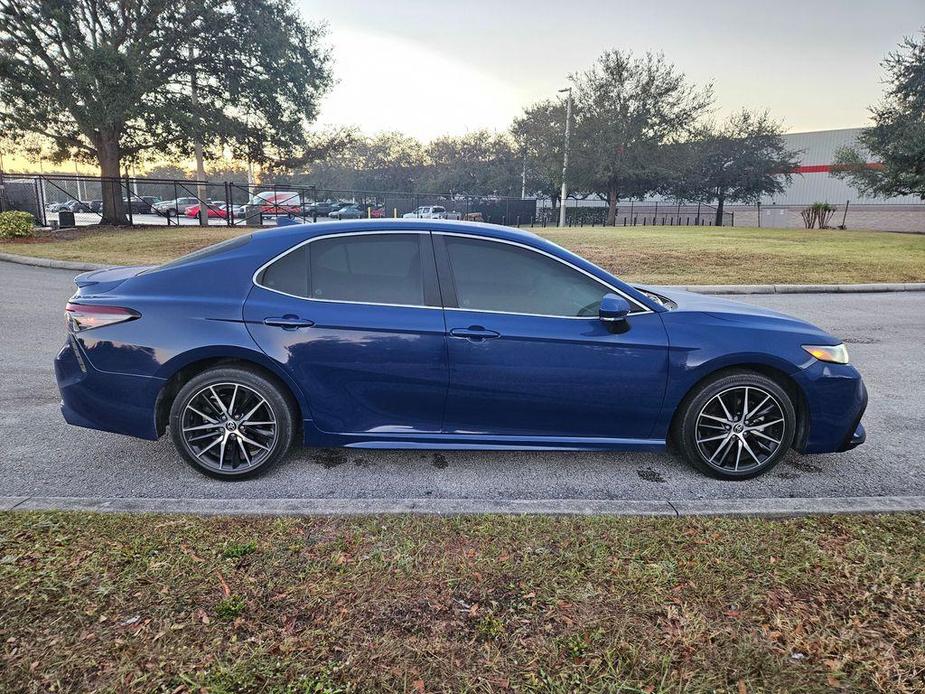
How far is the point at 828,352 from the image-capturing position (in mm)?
3680

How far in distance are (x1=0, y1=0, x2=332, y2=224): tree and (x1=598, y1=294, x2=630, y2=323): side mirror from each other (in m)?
21.7

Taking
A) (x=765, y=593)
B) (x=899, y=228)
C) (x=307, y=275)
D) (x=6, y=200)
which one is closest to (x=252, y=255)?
(x=307, y=275)

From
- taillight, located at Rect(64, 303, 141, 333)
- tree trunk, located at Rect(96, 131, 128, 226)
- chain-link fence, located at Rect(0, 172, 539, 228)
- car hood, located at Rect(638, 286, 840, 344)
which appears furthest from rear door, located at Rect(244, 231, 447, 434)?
tree trunk, located at Rect(96, 131, 128, 226)

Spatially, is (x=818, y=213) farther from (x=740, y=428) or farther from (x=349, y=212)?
(x=740, y=428)

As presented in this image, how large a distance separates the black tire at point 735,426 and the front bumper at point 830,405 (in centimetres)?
12

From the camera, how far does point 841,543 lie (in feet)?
9.34

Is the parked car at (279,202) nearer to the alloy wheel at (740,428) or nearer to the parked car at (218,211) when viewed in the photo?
the parked car at (218,211)

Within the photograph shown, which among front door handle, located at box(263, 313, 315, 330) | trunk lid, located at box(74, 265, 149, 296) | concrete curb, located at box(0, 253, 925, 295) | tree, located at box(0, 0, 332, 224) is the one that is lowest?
concrete curb, located at box(0, 253, 925, 295)

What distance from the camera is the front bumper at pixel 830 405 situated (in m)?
3.63

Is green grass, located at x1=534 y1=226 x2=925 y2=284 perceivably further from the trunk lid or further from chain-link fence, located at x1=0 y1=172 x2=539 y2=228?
the trunk lid

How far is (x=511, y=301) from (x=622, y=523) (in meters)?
1.43

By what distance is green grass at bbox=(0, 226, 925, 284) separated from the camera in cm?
1391

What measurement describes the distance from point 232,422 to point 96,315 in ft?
3.40

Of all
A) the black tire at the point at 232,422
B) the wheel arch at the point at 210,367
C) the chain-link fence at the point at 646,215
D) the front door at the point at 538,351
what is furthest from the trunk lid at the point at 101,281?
the chain-link fence at the point at 646,215
